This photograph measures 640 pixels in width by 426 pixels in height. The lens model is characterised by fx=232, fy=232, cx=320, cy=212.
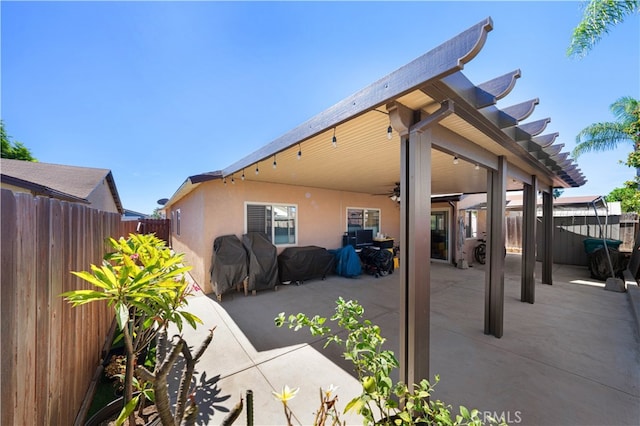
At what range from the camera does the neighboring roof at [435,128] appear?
163cm

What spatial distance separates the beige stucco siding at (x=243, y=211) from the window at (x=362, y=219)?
8.4 inches

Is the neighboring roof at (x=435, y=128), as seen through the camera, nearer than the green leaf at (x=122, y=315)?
No

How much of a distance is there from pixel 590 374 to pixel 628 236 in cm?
944

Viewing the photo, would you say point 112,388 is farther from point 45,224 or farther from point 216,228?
point 216,228

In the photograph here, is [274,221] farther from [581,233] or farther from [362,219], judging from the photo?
[581,233]

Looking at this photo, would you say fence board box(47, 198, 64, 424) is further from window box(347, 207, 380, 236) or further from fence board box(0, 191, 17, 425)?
window box(347, 207, 380, 236)

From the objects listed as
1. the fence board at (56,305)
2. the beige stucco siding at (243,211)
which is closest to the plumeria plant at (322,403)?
the fence board at (56,305)

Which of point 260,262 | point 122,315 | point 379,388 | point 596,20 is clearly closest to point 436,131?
point 379,388

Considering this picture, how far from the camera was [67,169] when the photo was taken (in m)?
9.50

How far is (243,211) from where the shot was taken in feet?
19.7

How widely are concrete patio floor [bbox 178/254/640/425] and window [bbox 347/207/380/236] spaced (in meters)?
3.60

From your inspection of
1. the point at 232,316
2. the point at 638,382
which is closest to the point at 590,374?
the point at 638,382

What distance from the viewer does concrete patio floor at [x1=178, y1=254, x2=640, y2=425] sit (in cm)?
212

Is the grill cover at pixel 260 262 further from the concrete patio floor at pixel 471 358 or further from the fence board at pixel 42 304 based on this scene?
the fence board at pixel 42 304
